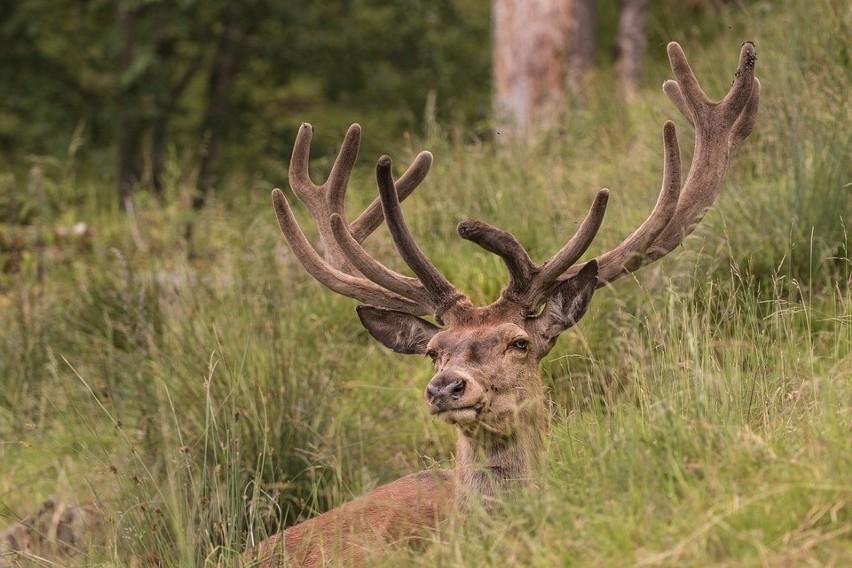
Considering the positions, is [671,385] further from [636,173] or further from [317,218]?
[636,173]

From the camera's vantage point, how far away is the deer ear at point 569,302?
17.8 ft

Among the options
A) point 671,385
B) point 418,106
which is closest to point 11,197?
point 671,385

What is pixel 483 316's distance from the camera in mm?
5523

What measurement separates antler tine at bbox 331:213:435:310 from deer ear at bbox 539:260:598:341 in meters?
0.51

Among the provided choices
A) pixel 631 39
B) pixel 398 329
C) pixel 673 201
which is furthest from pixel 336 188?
pixel 631 39

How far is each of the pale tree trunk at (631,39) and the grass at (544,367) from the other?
3400 millimetres

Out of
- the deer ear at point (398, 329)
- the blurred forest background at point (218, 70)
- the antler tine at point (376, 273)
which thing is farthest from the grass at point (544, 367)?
the blurred forest background at point (218, 70)

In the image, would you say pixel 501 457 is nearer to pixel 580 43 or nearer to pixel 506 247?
pixel 506 247

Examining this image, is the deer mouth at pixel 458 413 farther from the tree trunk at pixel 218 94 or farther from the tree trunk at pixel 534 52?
the tree trunk at pixel 218 94

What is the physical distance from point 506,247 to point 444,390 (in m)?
0.66

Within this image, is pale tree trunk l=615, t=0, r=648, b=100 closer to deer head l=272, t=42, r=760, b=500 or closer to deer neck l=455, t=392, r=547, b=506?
deer head l=272, t=42, r=760, b=500

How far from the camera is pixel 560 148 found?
976cm

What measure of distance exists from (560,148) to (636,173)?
1528 mm

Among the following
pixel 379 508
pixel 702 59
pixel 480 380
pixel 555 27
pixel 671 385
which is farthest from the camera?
pixel 555 27
